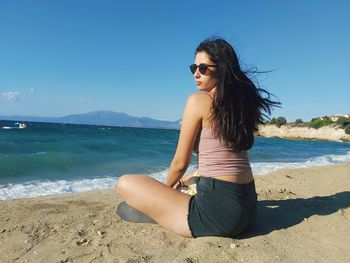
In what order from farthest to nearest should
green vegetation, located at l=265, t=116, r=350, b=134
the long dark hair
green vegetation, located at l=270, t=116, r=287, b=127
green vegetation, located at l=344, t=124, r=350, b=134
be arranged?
green vegetation, located at l=270, t=116, r=287, b=127 → green vegetation, located at l=265, t=116, r=350, b=134 → green vegetation, located at l=344, t=124, r=350, b=134 → the long dark hair

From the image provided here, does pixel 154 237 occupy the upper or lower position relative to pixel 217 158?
lower

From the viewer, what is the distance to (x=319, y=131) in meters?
71.8

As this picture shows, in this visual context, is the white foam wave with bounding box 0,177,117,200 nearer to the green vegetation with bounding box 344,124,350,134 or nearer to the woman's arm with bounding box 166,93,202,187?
the woman's arm with bounding box 166,93,202,187

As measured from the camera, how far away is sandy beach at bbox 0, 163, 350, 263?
2936mm

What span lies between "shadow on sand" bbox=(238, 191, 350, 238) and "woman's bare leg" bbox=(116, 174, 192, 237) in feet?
2.02

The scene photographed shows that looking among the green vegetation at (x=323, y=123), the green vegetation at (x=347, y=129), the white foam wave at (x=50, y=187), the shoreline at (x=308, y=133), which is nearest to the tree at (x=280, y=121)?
the green vegetation at (x=323, y=123)

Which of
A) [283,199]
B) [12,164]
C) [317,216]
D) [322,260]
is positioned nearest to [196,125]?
[322,260]

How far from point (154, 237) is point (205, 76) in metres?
1.58

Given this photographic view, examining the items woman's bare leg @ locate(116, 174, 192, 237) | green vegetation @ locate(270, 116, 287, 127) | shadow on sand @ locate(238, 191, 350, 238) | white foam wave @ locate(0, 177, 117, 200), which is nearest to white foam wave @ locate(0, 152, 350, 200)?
white foam wave @ locate(0, 177, 117, 200)

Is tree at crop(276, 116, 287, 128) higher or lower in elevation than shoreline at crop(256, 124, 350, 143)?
higher

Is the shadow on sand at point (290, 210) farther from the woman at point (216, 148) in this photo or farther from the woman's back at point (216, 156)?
the woman's back at point (216, 156)

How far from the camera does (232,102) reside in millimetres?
2975

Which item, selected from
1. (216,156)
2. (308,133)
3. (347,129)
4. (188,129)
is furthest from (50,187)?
(308,133)

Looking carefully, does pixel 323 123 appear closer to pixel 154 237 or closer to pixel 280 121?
pixel 280 121
